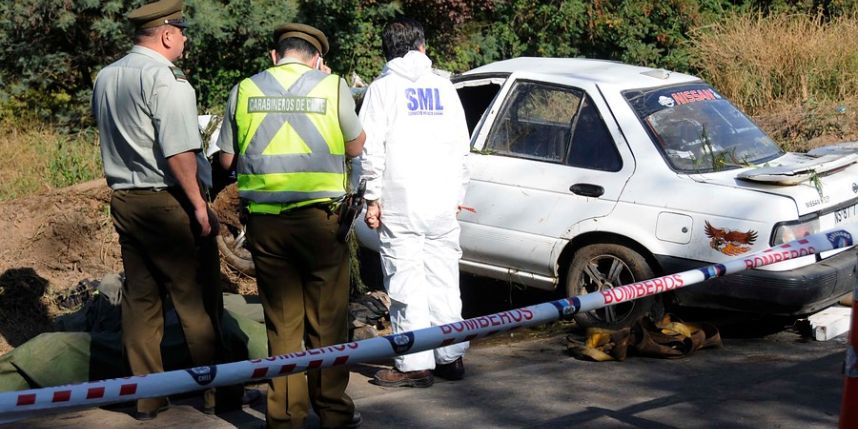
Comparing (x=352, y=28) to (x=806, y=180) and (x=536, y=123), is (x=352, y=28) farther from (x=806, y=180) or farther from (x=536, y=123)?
(x=806, y=180)

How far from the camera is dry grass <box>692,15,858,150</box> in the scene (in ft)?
37.0

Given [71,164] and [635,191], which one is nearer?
[635,191]

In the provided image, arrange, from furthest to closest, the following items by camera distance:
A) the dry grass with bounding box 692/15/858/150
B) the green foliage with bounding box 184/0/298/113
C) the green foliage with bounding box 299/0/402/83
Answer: the green foliage with bounding box 299/0/402/83
the green foliage with bounding box 184/0/298/113
the dry grass with bounding box 692/15/858/150

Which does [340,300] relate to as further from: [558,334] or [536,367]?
[558,334]

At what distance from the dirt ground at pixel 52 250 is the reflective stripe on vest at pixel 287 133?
3110mm

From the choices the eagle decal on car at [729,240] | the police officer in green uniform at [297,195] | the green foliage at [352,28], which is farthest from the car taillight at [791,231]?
the green foliage at [352,28]

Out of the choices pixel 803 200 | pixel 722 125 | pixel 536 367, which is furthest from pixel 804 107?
pixel 536 367

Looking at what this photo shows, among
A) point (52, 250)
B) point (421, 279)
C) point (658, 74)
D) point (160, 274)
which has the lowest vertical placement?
point (52, 250)

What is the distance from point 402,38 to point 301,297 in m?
1.66

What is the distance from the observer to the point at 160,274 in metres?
5.35

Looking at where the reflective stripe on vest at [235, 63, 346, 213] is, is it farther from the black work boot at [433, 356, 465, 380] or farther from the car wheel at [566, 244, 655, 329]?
the car wheel at [566, 244, 655, 329]

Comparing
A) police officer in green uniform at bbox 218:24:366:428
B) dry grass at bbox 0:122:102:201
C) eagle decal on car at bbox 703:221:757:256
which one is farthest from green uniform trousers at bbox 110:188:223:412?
dry grass at bbox 0:122:102:201

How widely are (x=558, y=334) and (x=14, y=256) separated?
12.9 ft

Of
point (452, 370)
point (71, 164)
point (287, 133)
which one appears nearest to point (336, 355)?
point (287, 133)
